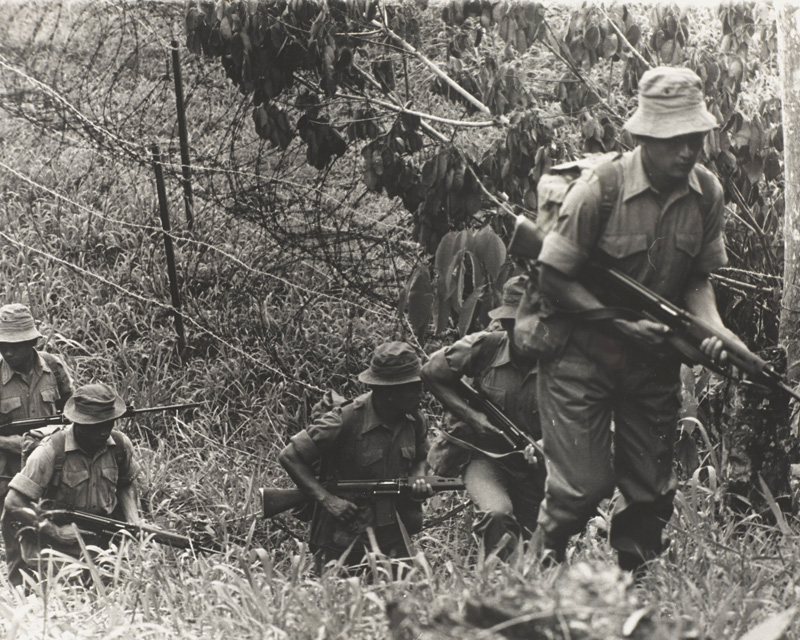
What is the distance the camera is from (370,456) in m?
5.81

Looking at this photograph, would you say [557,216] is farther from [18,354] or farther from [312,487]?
[18,354]

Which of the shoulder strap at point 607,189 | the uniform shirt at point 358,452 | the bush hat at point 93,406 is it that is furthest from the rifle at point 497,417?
the bush hat at point 93,406

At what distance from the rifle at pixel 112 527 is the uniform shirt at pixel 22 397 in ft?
3.56

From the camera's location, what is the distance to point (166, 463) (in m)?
7.76

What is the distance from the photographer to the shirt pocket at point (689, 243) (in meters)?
4.18

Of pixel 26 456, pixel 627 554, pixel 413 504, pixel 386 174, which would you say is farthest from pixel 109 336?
pixel 627 554

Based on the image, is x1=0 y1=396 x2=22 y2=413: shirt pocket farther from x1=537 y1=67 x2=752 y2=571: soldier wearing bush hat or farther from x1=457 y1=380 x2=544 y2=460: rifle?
x1=537 y1=67 x2=752 y2=571: soldier wearing bush hat

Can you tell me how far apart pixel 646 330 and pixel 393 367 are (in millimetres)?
1796

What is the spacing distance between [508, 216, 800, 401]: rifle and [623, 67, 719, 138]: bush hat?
1.68 ft

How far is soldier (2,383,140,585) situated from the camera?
588 centimetres

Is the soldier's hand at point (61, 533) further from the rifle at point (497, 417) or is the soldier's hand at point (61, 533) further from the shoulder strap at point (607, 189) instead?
the shoulder strap at point (607, 189)

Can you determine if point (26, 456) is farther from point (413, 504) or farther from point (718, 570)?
point (718, 570)

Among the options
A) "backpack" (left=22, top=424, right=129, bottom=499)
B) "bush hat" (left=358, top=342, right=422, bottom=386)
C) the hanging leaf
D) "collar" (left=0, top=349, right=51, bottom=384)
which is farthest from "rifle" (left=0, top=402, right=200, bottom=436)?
"bush hat" (left=358, top=342, right=422, bottom=386)

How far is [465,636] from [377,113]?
5.60m
